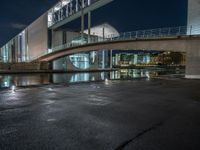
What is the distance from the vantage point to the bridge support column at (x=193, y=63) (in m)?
20.2

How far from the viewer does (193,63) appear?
20516 millimetres

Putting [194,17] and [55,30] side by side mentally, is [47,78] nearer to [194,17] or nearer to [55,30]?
[194,17]

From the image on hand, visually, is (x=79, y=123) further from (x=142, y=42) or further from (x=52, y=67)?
(x=52, y=67)

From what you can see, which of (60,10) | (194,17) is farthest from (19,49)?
(194,17)

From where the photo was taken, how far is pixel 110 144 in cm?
395

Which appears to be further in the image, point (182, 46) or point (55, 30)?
point (55, 30)

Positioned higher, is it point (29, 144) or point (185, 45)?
point (185, 45)

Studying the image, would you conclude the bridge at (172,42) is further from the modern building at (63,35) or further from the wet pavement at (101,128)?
the modern building at (63,35)

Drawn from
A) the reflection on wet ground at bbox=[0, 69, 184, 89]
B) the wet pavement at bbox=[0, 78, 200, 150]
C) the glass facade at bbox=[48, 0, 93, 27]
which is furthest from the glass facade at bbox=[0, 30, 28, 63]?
the wet pavement at bbox=[0, 78, 200, 150]

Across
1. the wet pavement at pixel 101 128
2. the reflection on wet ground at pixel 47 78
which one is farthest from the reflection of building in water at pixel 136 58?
the wet pavement at pixel 101 128

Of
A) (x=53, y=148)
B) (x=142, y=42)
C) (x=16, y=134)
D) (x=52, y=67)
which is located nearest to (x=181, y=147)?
(x=53, y=148)

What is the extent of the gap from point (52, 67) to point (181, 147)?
5636 cm

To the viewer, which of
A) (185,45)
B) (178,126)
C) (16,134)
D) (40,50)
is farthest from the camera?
(40,50)

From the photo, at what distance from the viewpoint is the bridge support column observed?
797 inches
